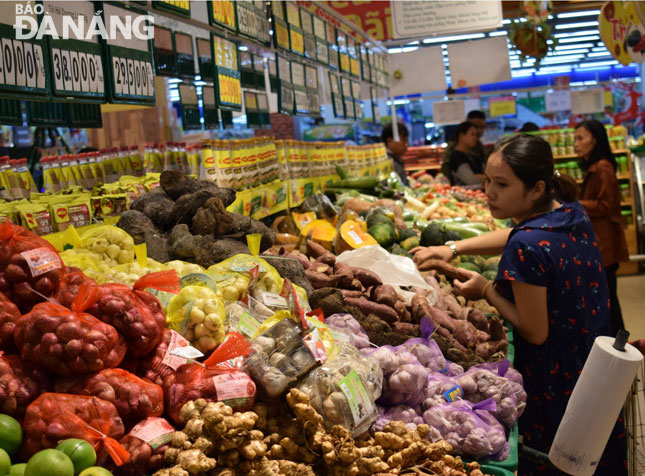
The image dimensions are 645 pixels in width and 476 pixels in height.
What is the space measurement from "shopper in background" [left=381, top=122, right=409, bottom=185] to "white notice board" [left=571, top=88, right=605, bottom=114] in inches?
180

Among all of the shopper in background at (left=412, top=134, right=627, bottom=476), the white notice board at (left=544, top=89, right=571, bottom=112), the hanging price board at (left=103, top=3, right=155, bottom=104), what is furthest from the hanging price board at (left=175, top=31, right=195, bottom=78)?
the white notice board at (left=544, top=89, right=571, bottom=112)

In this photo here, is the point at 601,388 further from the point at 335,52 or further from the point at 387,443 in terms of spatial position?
the point at 335,52

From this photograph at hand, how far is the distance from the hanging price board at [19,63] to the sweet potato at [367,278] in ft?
5.32

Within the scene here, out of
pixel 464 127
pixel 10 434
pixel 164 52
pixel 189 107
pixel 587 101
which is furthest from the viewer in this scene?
pixel 587 101

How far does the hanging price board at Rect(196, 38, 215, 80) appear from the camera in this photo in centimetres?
396

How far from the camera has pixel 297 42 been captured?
5559 mm

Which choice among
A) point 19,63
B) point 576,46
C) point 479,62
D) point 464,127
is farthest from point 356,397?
point 576,46

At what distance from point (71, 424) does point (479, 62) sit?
372 inches

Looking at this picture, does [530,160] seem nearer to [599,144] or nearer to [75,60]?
[75,60]

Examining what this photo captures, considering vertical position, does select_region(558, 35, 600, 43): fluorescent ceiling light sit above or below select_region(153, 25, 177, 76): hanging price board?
above

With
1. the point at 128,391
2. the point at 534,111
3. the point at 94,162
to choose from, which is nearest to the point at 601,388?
the point at 128,391

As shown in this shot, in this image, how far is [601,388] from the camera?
1.94 m

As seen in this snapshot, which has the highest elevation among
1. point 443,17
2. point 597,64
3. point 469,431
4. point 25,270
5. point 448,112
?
point 597,64

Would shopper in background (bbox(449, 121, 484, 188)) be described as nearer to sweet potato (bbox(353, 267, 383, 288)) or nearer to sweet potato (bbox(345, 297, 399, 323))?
sweet potato (bbox(353, 267, 383, 288))
